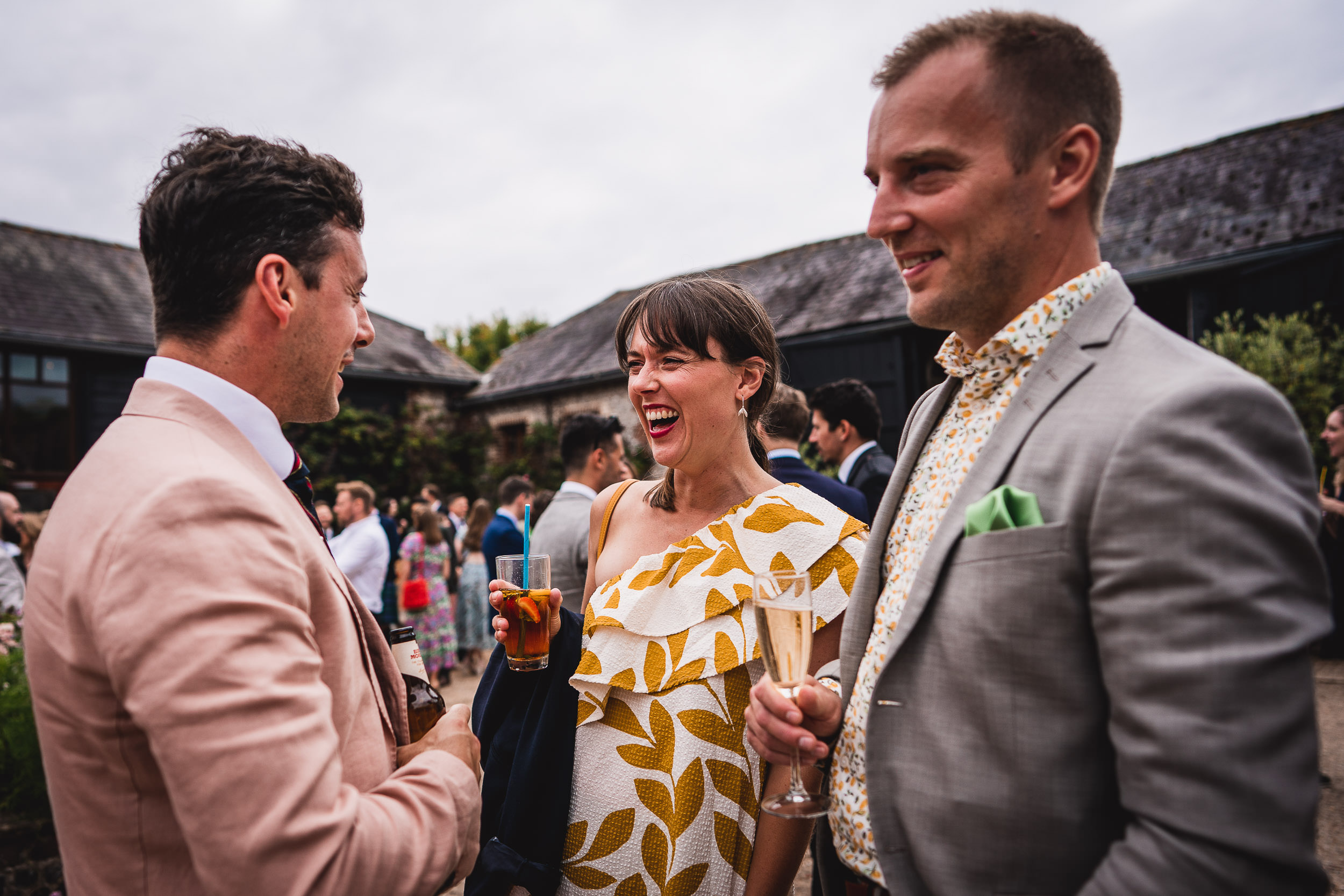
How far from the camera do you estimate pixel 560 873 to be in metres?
1.83

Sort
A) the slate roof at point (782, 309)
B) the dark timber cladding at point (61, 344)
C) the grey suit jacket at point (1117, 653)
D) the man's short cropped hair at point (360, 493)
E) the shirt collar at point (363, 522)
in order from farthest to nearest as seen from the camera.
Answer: the dark timber cladding at point (61, 344), the slate roof at point (782, 309), the man's short cropped hair at point (360, 493), the shirt collar at point (363, 522), the grey suit jacket at point (1117, 653)

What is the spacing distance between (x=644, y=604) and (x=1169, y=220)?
1111cm

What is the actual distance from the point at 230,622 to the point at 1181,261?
11.0 metres

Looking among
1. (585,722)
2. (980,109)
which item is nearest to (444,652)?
(585,722)

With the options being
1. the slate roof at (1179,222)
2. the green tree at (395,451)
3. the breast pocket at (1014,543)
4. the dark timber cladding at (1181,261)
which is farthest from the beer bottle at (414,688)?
the green tree at (395,451)

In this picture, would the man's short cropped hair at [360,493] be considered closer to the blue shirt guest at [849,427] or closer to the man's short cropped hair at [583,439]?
the man's short cropped hair at [583,439]

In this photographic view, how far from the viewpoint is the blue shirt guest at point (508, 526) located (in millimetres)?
6496

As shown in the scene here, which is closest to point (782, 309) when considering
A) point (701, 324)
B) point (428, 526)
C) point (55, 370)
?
point (428, 526)

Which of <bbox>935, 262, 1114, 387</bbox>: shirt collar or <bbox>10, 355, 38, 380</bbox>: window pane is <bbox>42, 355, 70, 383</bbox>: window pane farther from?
<bbox>935, 262, 1114, 387</bbox>: shirt collar

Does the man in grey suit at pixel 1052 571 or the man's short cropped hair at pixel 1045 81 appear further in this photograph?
the man's short cropped hair at pixel 1045 81

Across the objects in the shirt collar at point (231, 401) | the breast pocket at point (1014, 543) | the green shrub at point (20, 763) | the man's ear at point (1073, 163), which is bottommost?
the green shrub at point (20, 763)

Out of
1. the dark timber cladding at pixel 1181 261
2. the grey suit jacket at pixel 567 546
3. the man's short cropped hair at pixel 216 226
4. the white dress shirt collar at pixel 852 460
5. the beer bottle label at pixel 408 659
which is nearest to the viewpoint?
the man's short cropped hair at pixel 216 226

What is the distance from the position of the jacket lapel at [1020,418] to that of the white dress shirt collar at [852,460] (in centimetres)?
Answer: 410

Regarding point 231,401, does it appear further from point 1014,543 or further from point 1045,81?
point 1045,81
